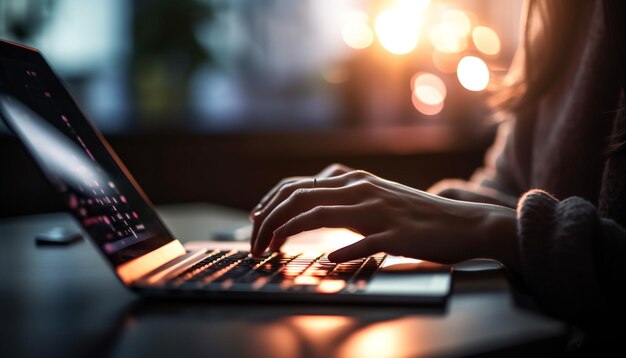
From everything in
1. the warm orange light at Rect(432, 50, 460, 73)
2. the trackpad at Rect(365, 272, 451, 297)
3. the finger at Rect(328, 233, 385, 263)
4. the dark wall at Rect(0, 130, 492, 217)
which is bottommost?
the dark wall at Rect(0, 130, 492, 217)

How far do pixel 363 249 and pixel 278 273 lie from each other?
0.09m

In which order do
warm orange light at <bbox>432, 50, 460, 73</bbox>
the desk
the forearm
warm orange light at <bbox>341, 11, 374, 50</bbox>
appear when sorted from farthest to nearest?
warm orange light at <bbox>341, 11, 374, 50</bbox>, warm orange light at <bbox>432, 50, 460, 73</bbox>, the forearm, the desk

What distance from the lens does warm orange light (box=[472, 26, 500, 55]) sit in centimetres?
258

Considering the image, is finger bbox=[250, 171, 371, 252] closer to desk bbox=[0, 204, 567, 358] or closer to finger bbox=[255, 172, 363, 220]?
finger bbox=[255, 172, 363, 220]

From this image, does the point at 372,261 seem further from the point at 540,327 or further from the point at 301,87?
the point at 301,87

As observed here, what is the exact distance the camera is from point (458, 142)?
3.47 m

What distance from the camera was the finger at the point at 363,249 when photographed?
2.09ft

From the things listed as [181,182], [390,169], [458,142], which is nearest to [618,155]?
[181,182]

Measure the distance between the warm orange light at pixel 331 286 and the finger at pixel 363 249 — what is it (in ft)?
0.20

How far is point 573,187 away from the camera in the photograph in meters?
1.00

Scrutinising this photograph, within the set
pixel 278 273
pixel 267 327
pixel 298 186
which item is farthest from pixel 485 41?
pixel 267 327

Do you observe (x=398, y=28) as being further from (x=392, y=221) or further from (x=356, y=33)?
(x=392, y=221)

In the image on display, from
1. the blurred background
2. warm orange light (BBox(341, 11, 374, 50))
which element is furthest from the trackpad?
warm orange light (BBox(341, 11, 374, 50))

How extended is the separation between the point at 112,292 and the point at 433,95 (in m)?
3.13
